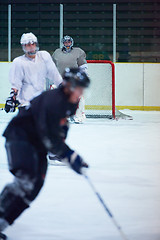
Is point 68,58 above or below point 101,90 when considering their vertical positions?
above

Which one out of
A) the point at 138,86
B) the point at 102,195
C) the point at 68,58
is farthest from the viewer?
the point at 138,86

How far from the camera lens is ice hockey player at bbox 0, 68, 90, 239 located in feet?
7.55

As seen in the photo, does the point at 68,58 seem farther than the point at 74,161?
Yes

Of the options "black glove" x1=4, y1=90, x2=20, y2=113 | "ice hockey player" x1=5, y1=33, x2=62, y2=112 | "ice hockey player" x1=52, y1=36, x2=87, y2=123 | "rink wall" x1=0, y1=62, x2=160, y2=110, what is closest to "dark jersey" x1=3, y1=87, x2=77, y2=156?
"black glove" x1=4, y1=90, x2=20, y2=113

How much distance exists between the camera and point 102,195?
3.54 meters

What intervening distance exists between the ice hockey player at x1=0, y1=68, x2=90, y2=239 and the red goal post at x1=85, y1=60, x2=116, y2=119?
7408 millimetres

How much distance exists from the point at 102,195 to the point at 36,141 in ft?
3.86

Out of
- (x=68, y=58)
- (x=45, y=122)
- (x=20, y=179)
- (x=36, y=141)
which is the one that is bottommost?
(x=20, y=179)

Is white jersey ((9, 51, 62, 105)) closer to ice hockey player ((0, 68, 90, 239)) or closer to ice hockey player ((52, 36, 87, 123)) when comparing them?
ice hockey player ((0, 68, 90, 239))

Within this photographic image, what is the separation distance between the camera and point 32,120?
247 cm

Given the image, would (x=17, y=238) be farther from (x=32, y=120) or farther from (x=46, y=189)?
(x=46, y=189)

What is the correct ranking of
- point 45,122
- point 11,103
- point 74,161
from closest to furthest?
point 45,122, point 74,161, point 11,103

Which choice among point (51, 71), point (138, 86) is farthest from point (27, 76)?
point (138, 86)

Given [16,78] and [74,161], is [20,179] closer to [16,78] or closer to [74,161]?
[74,161]
